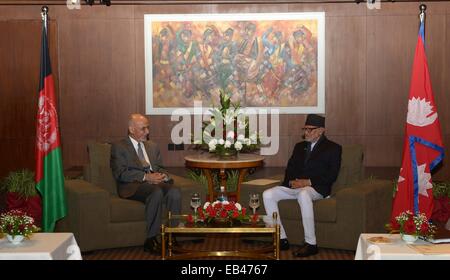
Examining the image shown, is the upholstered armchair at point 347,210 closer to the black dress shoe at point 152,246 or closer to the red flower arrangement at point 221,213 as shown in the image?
the red flower arrangement at point 221,213

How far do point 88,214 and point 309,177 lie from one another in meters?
2.21

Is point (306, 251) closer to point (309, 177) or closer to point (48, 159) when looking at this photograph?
point (309, 177)

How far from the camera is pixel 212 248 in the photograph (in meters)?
6.53

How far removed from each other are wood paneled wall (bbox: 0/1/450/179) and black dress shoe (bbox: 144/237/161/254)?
3.97 m

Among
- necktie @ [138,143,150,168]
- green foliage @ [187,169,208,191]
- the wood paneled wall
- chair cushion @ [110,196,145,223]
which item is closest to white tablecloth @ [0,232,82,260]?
chair cushion @ [110,196,145,223]

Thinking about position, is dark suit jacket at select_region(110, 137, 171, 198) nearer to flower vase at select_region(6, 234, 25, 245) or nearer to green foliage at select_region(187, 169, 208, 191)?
green foliage at select_region(187, 169, 208, 191)

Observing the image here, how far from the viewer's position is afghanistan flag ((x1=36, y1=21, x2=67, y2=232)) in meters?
6.41

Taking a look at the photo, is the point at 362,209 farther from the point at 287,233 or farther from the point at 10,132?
the point at 10,132

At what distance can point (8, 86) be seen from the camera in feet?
33.1

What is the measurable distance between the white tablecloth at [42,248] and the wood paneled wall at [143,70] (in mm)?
5656

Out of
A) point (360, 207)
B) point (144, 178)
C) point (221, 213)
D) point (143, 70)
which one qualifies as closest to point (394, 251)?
point (221, 213)

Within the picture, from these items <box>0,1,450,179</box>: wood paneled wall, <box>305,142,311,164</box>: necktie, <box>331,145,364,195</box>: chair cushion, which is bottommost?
<box>331,145,364,195</box>: chair cushion

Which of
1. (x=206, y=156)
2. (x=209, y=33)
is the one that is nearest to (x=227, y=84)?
(x=209, y=33)

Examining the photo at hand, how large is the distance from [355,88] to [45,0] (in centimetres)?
480
